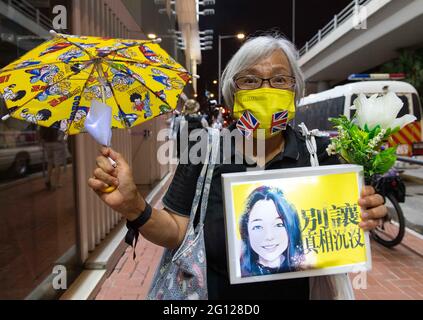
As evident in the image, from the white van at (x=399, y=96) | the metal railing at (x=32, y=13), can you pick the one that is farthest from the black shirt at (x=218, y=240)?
the white van at (x=399, y=96)

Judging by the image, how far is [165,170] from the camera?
11.6m

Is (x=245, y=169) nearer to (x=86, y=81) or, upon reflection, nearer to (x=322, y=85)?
(x=86, y=81)

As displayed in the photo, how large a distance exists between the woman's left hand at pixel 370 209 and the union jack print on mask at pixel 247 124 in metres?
0.50

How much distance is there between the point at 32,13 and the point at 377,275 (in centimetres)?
452

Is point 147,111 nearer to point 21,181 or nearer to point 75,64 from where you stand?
point 75,64

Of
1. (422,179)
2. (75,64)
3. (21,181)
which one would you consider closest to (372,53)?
(422,179)

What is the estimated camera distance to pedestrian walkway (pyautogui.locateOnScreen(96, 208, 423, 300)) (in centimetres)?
387

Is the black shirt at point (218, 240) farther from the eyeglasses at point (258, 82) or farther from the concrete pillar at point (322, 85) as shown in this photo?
the concrete pillar at point (322, 85)

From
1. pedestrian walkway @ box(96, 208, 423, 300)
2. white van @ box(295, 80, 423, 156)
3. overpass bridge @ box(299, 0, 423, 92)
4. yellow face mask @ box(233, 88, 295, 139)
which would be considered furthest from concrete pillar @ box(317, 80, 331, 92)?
yellow face mask @ box(233, 88, 295, 139)

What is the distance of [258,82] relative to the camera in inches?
64.9

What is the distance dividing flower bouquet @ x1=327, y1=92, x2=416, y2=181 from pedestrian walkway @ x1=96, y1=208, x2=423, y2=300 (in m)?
2.88

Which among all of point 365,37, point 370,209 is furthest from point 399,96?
point 370,209

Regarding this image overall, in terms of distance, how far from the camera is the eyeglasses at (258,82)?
5.41 ft

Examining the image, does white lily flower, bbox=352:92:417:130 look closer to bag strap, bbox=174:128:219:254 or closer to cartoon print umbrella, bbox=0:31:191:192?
bag strap, bbox=174:128:219:254
